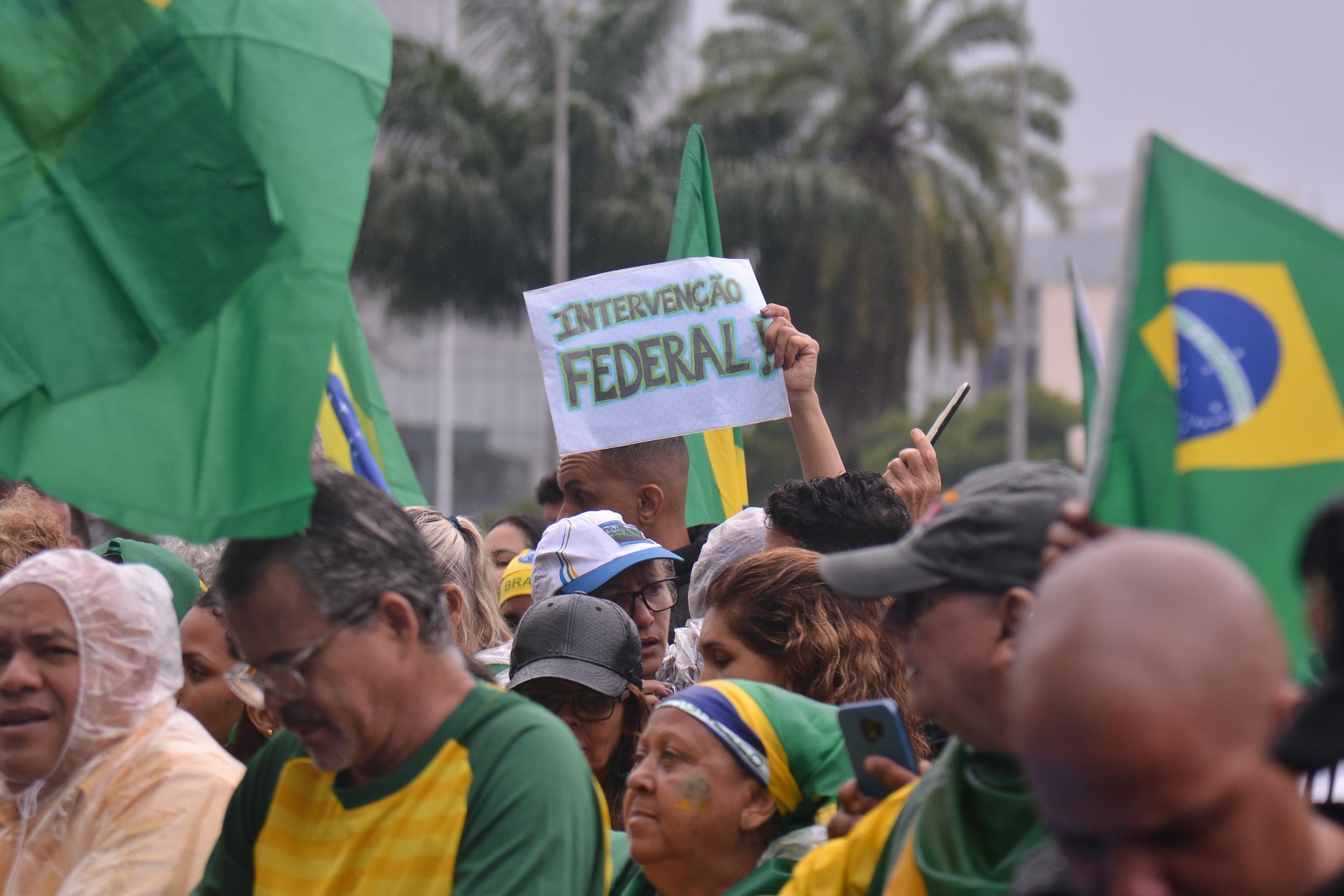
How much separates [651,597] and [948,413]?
103cm

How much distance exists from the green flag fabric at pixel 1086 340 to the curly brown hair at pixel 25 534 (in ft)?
9.73

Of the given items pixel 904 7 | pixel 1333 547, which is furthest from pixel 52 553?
pixel 904 7

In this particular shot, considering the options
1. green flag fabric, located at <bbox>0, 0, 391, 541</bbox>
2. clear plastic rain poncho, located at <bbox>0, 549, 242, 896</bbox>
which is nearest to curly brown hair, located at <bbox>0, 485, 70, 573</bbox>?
clear plastic rain poncho, located at <bbox>0, 549, 242, 896</bbox>

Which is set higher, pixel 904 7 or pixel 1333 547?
pixel 904 7

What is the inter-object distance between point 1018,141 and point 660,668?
Result: 26.4 meters

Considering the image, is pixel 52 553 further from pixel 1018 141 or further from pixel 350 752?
pixel 1018 141

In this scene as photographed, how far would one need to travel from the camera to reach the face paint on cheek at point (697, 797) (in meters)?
2.70

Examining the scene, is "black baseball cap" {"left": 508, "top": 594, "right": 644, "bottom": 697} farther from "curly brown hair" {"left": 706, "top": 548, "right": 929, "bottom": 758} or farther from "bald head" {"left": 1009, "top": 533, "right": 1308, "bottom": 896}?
"bald head" {"left": 1009, "top": 533, "right": 1308, "bottom": 896}

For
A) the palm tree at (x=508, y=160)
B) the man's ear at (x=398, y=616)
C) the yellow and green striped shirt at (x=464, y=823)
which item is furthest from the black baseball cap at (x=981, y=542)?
the palm tree at (x=508, y=160)

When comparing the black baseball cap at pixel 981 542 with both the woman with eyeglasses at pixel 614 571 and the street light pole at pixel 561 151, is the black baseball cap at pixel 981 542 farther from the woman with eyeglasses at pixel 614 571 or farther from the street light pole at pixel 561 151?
the street light pole at pixel 561 151

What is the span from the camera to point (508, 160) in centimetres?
3122

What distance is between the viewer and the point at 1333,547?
1479 millimetres

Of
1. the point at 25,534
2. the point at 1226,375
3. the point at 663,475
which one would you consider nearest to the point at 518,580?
the point at 663,475

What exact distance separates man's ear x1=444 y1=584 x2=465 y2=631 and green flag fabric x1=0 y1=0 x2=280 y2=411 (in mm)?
1783
